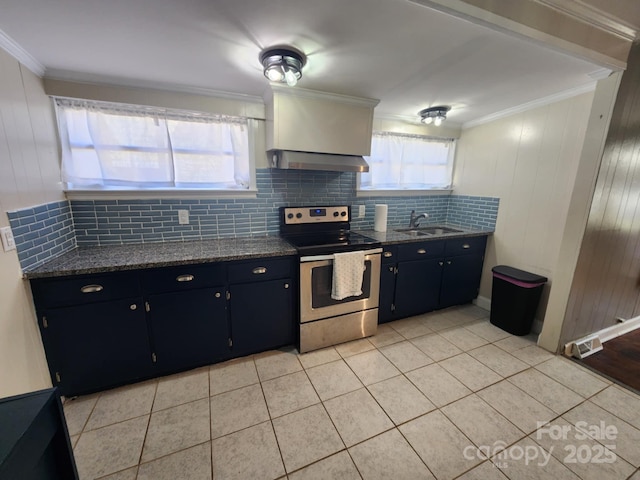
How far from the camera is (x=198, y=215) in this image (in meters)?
2.34

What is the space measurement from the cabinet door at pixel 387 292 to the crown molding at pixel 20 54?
2.85 m

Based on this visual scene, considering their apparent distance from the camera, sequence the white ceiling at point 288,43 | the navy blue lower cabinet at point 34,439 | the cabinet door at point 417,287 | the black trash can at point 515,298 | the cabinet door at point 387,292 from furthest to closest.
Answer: the cabinet door at point 417,287
the cabinet door at point 387,292
the black trash can at point 515,298
the white ceiling at point 288,43
the navy blue lower cabinet at point 34,439

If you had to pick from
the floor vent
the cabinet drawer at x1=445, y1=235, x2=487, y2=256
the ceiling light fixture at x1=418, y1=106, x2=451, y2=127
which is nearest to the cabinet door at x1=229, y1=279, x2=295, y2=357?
the cabinet drawer at x1=445, y1=235, x2=487, y2=256

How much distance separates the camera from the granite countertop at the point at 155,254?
5.30 feet

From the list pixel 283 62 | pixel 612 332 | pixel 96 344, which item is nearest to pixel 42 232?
pixel 96 344

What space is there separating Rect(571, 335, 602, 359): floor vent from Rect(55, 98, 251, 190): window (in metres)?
3.21

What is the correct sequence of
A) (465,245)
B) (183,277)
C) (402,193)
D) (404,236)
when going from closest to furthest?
(183,277), (404,236), (465,245), (402,193)

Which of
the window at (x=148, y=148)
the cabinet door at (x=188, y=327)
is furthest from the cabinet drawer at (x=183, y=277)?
the window at (x=148, y=148)

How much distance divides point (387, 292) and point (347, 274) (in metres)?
0.65

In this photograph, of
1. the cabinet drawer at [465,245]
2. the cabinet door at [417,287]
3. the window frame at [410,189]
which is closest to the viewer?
the cabinet door at [417,287]

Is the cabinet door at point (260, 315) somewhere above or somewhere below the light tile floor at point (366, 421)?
above

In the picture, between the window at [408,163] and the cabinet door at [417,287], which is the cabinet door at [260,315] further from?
the window at [408,163]

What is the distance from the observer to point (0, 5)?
1136mm

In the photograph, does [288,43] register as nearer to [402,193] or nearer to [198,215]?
[198,215]
